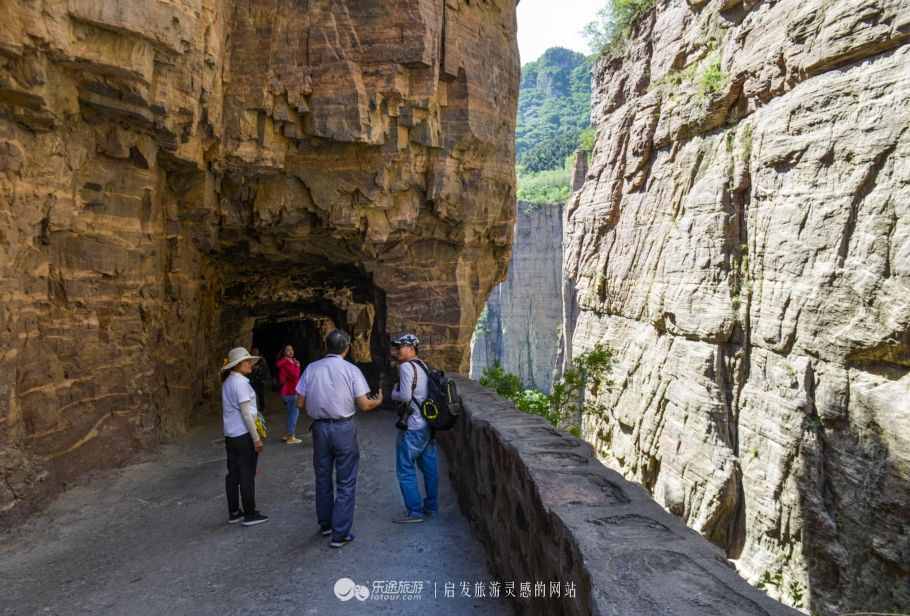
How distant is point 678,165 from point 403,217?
32.2ft

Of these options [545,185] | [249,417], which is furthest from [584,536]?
[545,185]

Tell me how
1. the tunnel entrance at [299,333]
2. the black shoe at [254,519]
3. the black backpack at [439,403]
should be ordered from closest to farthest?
the black backpack at [439,403] → the black shoe at [254,519] → the tunnel entrance at [299,333]

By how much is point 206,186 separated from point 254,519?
19.3 feet

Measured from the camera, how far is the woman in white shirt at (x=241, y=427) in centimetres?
498

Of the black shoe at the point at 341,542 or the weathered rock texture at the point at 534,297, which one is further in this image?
the weathered rock texture at the point at 534,297

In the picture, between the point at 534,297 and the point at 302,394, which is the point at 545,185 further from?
the point at 302,394

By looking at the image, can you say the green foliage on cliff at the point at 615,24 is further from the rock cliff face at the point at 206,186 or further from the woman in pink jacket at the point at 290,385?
the woman in pink jacket at the point at 290,385

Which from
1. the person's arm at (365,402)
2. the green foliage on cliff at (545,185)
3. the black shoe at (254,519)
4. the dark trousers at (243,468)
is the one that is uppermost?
the green foliage on cliff at (545,185)

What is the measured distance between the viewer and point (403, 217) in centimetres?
1071

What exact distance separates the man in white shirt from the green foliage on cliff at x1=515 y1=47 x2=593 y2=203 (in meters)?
49.2

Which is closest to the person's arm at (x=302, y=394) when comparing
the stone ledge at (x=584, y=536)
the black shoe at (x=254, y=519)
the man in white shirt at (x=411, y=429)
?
the man in white shirt at (x=411, y=429)

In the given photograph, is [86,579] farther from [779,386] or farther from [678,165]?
[678,165]

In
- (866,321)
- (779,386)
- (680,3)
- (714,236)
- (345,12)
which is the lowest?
(779,386)

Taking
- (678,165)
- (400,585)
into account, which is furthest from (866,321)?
(400,585)
